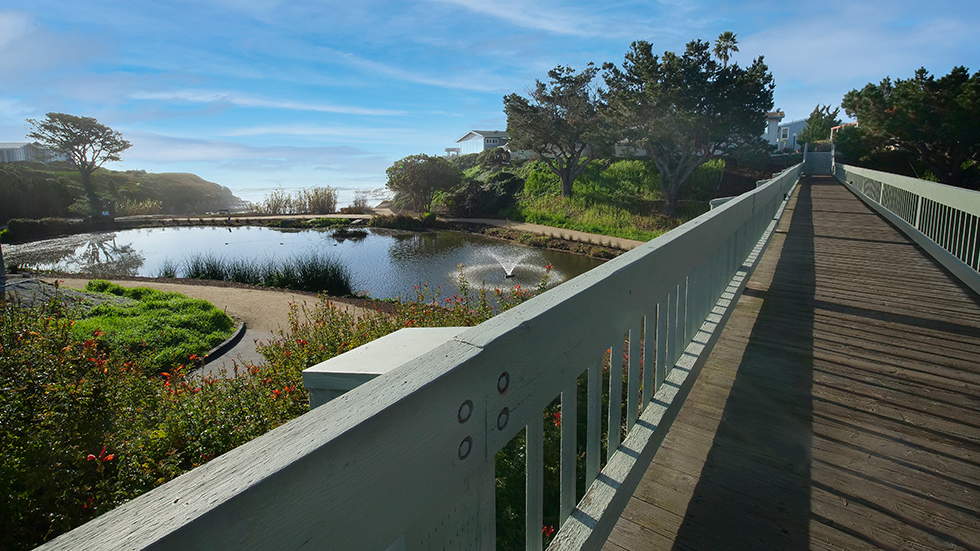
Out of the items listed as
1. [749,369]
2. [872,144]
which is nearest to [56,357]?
[749,369]

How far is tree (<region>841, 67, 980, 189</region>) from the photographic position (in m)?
22.9

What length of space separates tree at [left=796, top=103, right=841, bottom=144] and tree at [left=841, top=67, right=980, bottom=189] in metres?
20.3

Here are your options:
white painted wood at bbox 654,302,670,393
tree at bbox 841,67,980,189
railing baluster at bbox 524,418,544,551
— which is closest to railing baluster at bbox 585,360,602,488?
railing baluster at bbox 524,418,544,551

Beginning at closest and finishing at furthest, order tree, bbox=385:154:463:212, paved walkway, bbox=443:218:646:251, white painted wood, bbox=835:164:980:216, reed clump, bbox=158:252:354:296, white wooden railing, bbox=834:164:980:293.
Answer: white painted wood, bbox=835:164:980:216 → white wooden railing, bbox=834:164:980:293 → reed clump, bbox=158:252:354:296 → paved walkway, bbox=443:218:646:251 → tree, bbox=385:154:463:212

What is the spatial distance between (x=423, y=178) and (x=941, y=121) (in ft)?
88.9

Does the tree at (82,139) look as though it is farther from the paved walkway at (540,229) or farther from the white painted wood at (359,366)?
the white painted wood at (359,366)

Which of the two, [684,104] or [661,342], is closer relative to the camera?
[661,342]

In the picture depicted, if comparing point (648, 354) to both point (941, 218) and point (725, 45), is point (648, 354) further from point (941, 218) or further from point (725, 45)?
point (725, 45)

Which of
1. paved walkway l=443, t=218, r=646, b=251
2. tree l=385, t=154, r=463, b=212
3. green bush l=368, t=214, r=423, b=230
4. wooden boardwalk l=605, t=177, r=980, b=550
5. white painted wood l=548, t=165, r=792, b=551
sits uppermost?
tree l=385, t=154, r=463, b=212

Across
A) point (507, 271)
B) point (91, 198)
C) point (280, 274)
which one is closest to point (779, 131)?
point (507, 271)

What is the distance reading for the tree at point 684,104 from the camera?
23.7 m

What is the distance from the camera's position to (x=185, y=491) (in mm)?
530

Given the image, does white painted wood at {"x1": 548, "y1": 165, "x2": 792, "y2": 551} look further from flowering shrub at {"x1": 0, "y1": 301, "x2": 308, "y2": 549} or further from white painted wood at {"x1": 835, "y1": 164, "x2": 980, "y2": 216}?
white painted wood at {"x1": 835, "y1": 164, "x2": 980, "y2": 216}

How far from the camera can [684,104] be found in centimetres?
2353
